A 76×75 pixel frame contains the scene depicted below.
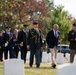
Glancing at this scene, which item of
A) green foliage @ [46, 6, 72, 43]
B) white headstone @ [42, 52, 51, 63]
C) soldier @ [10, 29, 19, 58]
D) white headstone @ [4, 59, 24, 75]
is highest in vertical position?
green foliage @ [46, 6, 72, 43]

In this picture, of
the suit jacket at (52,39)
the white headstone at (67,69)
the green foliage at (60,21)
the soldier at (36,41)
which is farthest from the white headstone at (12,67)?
the green foliage at (60,21)

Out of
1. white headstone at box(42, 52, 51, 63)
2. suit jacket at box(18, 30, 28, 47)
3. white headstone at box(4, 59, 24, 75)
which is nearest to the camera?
white headstone at box(4, 59, 24, 75)

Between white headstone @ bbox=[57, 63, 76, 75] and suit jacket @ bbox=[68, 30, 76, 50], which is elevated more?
suit jacket @ bbox=[68, 30, 76, 50]

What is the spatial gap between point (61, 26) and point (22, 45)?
39635 millimetres

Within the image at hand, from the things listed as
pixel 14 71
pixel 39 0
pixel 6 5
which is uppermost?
pixel 39 0

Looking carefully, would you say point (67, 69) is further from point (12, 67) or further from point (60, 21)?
point (60, 21)

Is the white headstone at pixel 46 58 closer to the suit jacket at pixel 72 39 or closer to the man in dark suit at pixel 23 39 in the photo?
the man in dark suit at pixel 23 39

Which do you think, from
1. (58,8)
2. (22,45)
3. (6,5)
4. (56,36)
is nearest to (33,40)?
(56,36)

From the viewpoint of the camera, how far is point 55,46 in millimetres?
18141

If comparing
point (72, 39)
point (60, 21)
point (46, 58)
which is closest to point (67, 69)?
point (72, 39)

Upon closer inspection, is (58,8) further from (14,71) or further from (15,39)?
(14,71)

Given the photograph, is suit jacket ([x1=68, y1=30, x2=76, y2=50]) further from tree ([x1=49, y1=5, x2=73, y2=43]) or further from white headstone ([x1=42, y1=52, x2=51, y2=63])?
tree ([x1=49, y1=5, x2=73, y2=43])

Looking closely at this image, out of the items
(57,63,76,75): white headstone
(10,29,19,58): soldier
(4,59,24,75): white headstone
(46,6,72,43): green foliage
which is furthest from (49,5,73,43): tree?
(57,63,76,75): white headstone

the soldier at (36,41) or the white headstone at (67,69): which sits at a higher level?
the soldier at (36,41)
